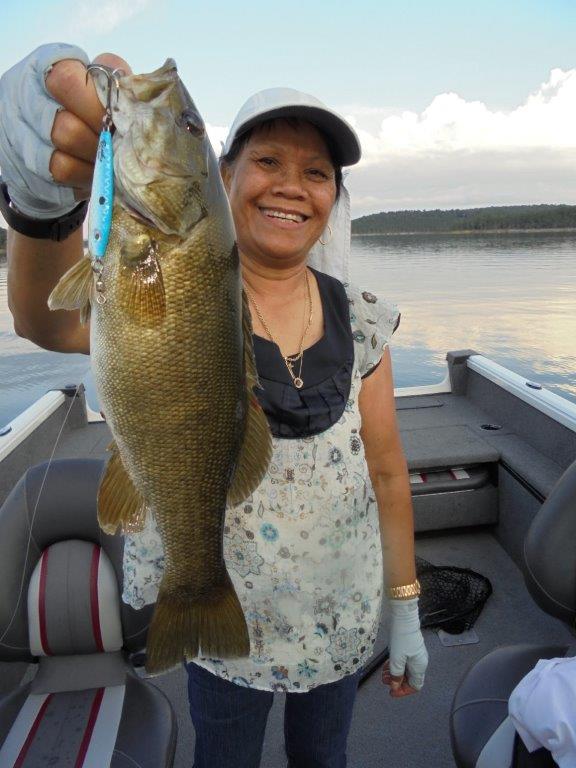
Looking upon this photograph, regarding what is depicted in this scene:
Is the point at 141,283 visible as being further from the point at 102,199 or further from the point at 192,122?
the point at 192,122

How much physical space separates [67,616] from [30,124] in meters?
1.83

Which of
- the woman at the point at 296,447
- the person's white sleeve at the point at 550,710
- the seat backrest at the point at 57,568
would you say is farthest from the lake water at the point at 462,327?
the person's white sleeve at the point at 550,710

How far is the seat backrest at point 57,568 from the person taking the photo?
225 centimetres

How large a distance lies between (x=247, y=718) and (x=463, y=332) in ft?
44.7

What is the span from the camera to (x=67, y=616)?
2.27 metres

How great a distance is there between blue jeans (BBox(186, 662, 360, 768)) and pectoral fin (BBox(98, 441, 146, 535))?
68cm

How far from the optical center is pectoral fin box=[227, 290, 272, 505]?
1.39 m

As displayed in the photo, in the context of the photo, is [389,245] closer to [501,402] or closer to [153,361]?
[501,402]

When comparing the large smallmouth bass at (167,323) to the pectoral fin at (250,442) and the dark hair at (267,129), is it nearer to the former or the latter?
the pectoral fin at (250,442)

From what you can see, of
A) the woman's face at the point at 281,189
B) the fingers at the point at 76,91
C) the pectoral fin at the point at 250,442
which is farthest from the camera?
the woman's face at the point at 281,189

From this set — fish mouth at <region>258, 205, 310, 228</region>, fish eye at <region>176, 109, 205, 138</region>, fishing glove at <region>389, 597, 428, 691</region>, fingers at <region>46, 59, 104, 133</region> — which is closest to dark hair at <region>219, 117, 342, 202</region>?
fish mouth at <region>258, 205, 310, 228</region>

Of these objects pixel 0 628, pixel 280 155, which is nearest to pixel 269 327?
pixel 280 155

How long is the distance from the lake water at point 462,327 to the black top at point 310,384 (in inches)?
122

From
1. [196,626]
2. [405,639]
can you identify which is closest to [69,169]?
[196,626]
